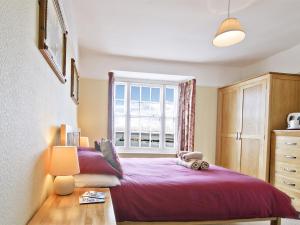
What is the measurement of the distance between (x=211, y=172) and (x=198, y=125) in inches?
98.7

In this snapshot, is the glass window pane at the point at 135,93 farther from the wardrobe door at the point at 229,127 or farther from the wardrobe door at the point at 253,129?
the wardrobe door at the point at 253,129

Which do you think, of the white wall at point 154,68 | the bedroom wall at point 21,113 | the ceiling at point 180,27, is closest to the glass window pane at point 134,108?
the white wall at point 154,68

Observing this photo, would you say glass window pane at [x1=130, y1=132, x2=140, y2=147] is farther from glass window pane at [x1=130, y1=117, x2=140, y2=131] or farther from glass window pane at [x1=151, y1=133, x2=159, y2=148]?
glass window pane at [x1=151, y1=133, x2=159, y2=148]

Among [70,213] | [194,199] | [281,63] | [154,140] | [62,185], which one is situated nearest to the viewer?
[70,213]

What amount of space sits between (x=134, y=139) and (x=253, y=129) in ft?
8.02

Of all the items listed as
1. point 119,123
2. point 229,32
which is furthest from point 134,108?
point 229,32

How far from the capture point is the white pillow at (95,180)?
1911 millimetres

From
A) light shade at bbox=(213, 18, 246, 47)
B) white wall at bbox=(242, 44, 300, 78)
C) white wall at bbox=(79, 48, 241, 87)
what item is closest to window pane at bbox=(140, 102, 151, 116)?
white wall at bbox=(79, 48, 241, 87)

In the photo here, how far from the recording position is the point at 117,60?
4734 mm

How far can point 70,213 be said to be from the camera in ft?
4.25

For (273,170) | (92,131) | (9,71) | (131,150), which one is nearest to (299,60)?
(273,170)

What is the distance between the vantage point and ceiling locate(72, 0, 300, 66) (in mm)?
2705

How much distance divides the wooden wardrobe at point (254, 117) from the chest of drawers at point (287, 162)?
0.12 metres

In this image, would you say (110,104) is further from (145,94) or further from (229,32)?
(229,32)
